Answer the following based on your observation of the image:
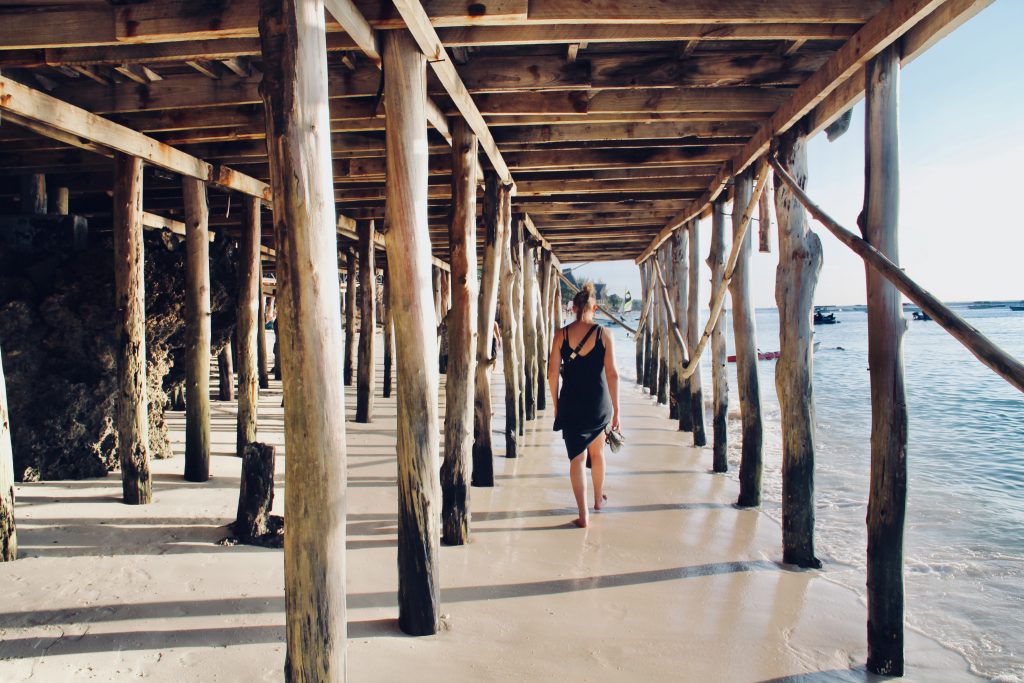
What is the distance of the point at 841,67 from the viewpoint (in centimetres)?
369

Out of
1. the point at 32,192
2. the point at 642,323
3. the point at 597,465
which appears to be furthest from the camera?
the point at 642,323

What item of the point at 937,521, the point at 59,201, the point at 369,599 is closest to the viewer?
the point at 369,599

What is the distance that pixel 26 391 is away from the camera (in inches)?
221

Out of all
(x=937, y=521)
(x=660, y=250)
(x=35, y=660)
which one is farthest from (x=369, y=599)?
(x=660, y=250)

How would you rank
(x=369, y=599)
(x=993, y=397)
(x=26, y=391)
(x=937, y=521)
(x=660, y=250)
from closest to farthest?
(x=369, y=599) < (x=26, y=391) < (x=937, y=521) < (x=660, y=250) < (x=993, y=397)

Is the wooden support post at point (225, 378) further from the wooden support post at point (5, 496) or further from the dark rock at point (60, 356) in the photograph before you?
the wooden support post at point (5, 496)

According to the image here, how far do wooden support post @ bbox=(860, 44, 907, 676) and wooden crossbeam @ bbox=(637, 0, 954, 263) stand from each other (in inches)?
12.8

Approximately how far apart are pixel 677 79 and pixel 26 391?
588 centimetres

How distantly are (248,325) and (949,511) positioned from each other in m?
7.40

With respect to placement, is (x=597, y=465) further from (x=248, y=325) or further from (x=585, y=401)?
(x=248, y=325)

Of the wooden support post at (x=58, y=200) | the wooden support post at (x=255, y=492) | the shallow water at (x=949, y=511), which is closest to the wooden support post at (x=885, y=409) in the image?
the shallow water at (x=949, y=511)

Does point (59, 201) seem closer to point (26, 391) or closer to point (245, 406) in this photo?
point (26, 391)

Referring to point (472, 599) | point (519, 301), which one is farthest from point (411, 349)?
point (519, 301)

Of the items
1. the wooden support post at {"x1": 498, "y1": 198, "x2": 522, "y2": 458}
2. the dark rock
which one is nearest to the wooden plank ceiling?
the dark rock
